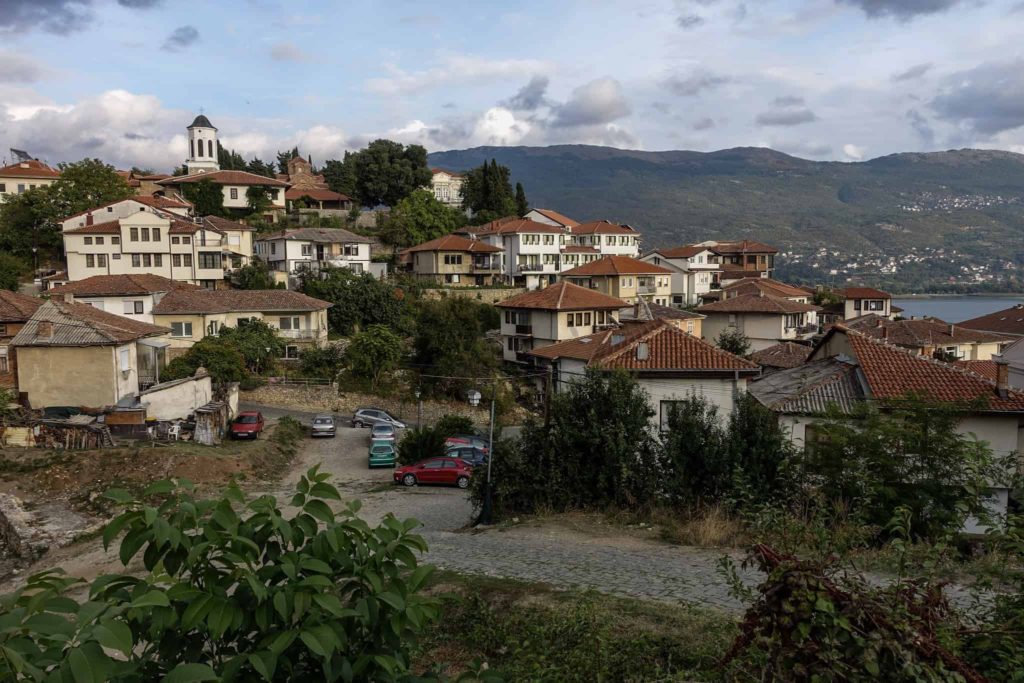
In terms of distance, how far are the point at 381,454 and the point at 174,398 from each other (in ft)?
28.8

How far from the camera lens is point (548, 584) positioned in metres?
9.80

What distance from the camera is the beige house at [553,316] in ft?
145

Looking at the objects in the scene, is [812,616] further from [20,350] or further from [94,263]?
[94,263]

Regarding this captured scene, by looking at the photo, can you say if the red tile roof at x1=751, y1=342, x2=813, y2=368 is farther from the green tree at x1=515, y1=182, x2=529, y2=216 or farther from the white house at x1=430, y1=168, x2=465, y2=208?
the white house at x1=430, y1=168, x2=465, y2=208

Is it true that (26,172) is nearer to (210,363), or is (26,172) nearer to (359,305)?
(359,305)

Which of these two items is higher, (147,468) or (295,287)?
(295,287)

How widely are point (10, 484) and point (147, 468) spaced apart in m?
3.36

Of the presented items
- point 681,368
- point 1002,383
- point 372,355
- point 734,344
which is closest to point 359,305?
point 372,355

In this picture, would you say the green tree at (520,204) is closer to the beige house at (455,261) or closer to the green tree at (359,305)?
the beige house at (455,261)

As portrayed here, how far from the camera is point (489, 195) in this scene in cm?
7588

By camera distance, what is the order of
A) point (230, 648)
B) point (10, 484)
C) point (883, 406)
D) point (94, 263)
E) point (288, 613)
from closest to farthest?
point (288, 613) → point (230, 648) → point (883, 406) → point (10, 484) → point (94, 263)

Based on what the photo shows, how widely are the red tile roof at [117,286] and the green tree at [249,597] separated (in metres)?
40.6

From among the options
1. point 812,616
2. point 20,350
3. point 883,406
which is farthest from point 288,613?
point 20,350

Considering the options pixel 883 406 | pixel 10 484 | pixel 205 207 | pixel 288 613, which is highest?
pixel 205 207
